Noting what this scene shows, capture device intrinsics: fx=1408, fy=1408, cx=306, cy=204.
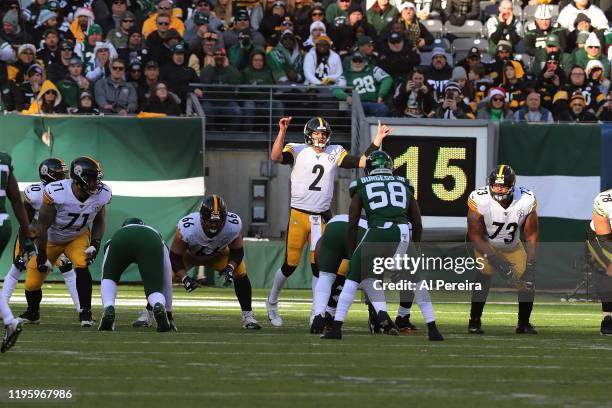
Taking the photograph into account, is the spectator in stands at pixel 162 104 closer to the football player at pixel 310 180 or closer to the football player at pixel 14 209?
the football player at pixel 310 180

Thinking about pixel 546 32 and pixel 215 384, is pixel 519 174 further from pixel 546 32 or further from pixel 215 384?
pixel 215 384

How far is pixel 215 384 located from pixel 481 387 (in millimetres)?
1557

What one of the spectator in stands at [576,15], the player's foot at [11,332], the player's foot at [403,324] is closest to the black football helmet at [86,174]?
the player's foot at [403,324]

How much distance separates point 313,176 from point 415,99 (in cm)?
746

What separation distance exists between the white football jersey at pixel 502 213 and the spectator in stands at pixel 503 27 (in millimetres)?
10795

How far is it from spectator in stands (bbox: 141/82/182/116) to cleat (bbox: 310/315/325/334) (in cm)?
898

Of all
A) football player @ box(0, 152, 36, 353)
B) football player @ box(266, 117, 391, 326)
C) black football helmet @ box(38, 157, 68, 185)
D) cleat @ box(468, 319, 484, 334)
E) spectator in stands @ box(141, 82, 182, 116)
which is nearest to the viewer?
football player @ box(0, 152, 36, 353)

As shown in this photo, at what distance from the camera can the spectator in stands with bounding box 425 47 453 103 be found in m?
21.4

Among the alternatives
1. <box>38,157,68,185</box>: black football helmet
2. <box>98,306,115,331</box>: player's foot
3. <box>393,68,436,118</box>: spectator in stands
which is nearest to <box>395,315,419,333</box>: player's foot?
<box>98,306,115,331</box>: player's foot

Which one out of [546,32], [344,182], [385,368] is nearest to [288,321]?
[385,368]

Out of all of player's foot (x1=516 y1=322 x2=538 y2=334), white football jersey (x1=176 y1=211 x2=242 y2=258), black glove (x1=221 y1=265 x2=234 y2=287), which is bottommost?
player's foot (x1=516 y1=322 x2=538 y2=334)

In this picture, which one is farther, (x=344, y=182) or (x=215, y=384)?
(x=344, y=182)

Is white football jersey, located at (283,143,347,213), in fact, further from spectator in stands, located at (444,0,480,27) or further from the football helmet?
→ spectator in stands, located at (444,0,480,27)

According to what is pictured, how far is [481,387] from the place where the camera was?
27.1 feet
